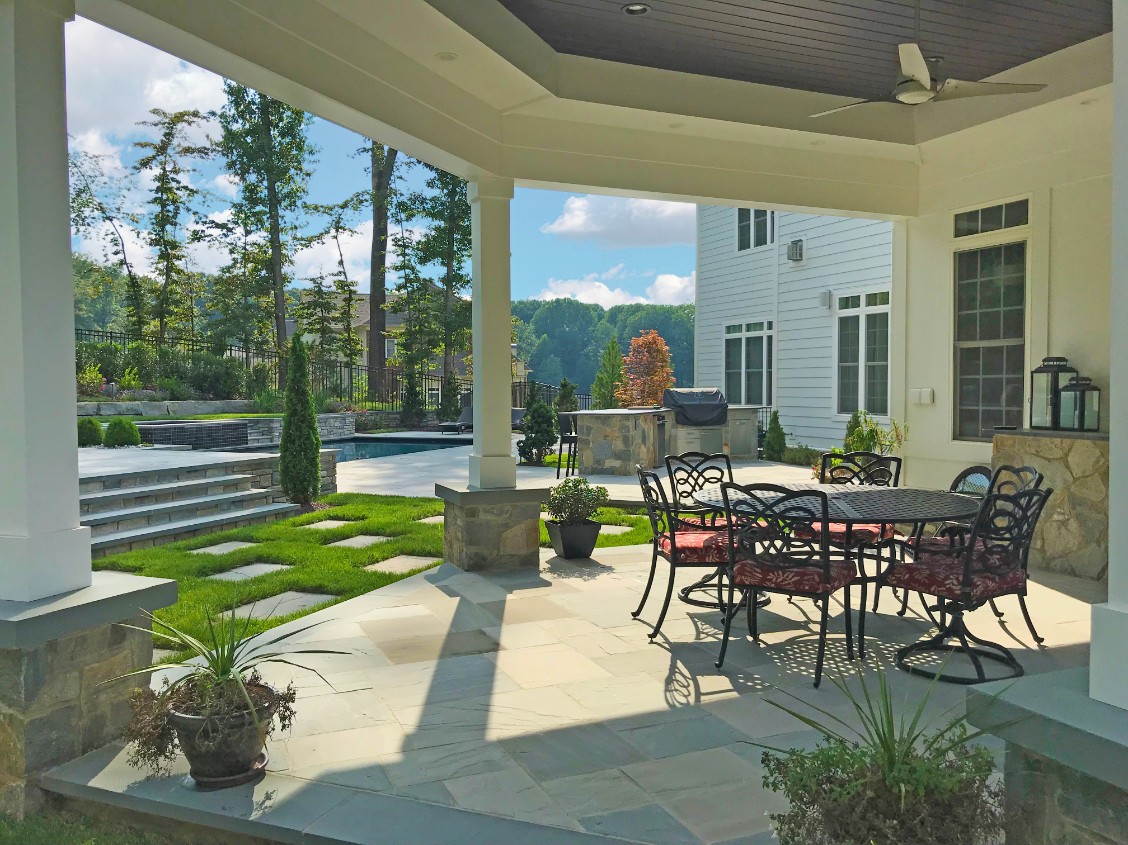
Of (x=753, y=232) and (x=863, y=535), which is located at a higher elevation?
(x=753, y=232)

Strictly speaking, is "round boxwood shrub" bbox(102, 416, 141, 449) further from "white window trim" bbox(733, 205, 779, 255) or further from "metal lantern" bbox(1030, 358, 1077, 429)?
"metal lantern" bbox(1030, 358, 1077, 429)

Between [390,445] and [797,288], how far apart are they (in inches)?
344

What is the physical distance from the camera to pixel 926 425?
7.71m

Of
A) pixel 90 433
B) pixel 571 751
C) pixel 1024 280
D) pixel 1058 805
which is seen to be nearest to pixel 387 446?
pixel 90 433

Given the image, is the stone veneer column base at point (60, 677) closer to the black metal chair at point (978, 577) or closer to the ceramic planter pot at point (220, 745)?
the ceramic planter pot at point (220, 745)

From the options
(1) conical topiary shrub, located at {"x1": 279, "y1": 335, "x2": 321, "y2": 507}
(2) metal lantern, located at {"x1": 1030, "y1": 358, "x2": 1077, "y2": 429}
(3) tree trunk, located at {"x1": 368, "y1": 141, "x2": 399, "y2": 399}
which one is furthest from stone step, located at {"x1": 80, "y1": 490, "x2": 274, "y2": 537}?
(3) tree trunk, located at {"x1": 368, "y1": 141, "x2": 399, "y2": 399}

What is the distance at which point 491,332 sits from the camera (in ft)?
19.9

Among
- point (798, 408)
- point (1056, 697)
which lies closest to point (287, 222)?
point (798, 408)

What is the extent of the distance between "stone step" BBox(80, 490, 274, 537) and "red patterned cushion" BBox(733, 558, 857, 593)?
512 centimetres

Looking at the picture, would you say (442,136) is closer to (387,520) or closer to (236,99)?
(387,520)

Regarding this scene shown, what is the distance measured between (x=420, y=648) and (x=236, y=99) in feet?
63.7

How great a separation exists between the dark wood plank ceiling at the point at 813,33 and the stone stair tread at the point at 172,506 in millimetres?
5007

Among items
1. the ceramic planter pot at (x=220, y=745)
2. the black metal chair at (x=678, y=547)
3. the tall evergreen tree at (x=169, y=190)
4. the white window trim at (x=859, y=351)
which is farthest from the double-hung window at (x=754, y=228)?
the tall evergreen tree at (x=169, y=190)

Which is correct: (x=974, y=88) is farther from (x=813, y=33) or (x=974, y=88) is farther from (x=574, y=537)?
(x=574, y=537)
